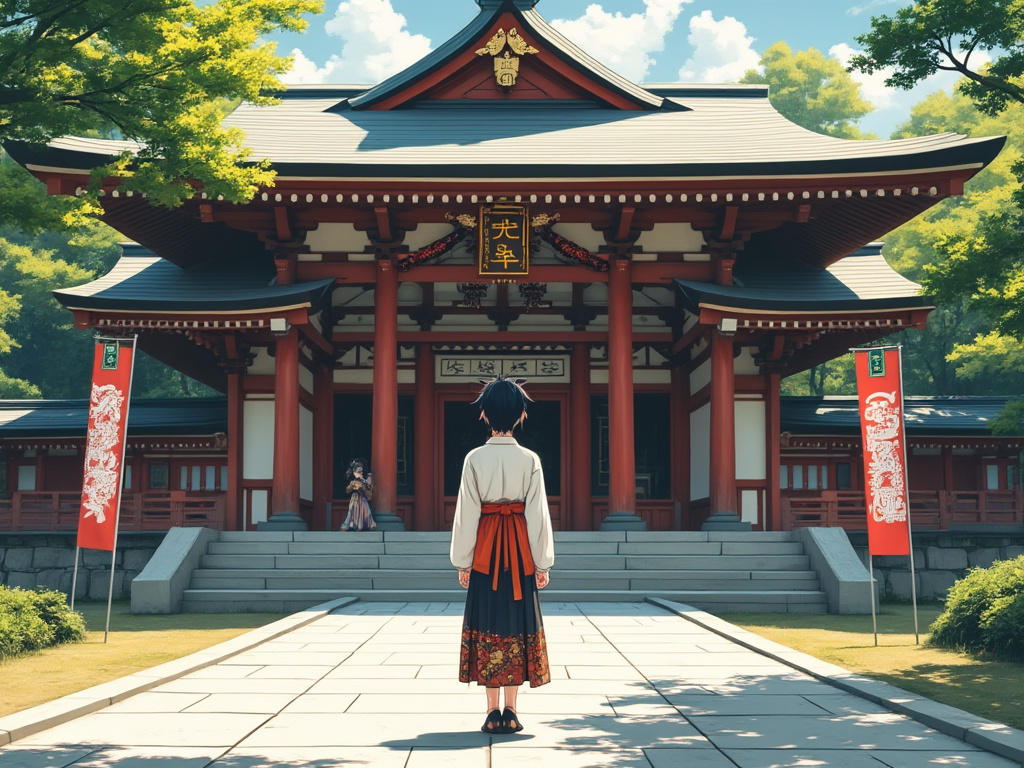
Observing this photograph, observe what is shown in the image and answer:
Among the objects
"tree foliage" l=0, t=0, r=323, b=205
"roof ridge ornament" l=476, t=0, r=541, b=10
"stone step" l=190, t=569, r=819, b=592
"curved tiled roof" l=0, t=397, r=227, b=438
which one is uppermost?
"roof ridge ornament" l=476, t=0, r=541, b=10

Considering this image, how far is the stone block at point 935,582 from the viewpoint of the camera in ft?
53.8

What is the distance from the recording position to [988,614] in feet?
30.4

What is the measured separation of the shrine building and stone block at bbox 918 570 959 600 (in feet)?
9.87

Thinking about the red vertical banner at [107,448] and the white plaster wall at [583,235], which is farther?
the white plaster wall at [583,235]

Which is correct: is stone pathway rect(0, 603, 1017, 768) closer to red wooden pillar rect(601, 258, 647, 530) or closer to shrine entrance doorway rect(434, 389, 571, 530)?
red wooden pillar rect(601, 258, 647, 530)

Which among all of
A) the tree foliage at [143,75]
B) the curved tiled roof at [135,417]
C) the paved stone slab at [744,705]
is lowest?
the paved stone slab at [744,705]

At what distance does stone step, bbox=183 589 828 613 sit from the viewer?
1367cm

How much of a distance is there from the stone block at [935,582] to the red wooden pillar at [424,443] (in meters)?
8.58

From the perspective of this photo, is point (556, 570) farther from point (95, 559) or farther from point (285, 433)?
point (95, 559)

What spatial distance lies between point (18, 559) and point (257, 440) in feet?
13.9

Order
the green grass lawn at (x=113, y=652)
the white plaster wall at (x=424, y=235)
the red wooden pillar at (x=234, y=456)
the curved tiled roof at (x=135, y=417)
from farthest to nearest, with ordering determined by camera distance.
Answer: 1. the curved tiled roof at (x=135, y=417)
2. the white plaster wall at (x=424, y=235)
3. the red wooden pillar at (x=234, y=456)
4. the green grass lawn at (x=113, y=652)

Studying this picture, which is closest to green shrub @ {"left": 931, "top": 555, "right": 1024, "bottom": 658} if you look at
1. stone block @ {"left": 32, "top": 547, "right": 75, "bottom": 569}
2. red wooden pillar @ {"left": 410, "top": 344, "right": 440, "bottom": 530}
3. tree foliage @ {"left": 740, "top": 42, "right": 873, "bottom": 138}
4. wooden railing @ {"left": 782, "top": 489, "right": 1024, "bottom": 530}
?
wooden railing @ {"left": 782, "top": 489, "right": 1024, "bottom": 530}

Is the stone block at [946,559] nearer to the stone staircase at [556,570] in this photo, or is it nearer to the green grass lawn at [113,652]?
the stone staircase at [556,570]

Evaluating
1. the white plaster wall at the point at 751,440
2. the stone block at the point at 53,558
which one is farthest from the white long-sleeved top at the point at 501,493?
the stone block at the point at 53,558
